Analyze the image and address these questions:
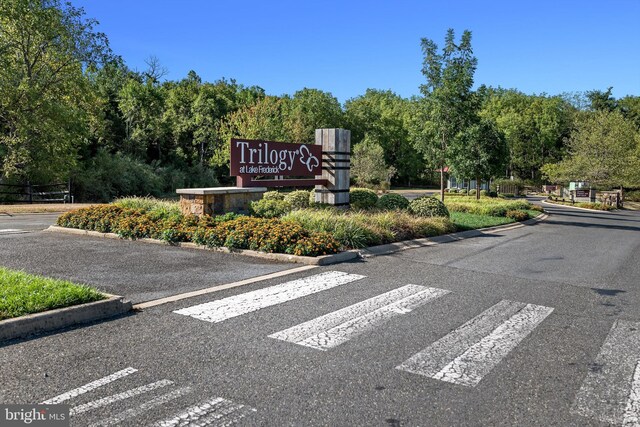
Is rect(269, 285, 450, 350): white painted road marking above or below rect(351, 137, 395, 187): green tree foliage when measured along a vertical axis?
below

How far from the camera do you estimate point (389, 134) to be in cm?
7344

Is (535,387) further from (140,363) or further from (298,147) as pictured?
(298,147)

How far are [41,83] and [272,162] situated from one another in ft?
62.0

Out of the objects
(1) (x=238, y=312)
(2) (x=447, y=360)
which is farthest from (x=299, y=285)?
(2) (x=447, y=360)

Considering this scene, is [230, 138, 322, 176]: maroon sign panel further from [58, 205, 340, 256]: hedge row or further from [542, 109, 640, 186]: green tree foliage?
[542, 109, 640, 186]: green tree foliage

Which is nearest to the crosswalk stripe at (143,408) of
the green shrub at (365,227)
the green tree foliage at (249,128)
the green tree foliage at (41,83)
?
the green shrub at (365,227)

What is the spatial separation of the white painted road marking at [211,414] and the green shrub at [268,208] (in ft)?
32.9

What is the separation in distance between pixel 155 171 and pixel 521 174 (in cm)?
5501

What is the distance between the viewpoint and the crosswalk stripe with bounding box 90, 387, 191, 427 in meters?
3.71

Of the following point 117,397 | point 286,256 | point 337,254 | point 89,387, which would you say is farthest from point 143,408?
point 337,254

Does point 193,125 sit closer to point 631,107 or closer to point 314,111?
point 314,111

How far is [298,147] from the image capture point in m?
16.3

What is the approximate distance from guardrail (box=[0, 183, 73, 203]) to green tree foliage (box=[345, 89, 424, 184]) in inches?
1817

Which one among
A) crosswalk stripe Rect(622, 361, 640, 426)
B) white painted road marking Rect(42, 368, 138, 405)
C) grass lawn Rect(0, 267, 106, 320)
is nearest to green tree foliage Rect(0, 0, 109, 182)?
grass lawn Rect(0, 267, 106, 320)
